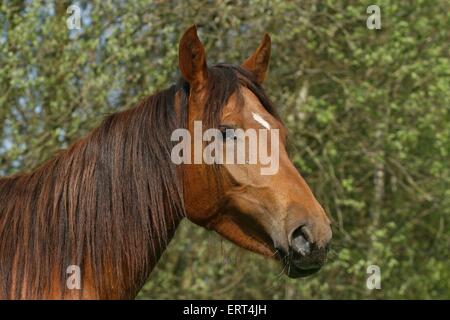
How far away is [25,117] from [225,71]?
5199mm

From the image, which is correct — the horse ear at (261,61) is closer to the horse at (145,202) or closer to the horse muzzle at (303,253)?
the horse at (145,202)

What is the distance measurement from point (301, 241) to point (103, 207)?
0.82 meters

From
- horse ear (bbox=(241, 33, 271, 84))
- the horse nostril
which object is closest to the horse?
the horse nostril

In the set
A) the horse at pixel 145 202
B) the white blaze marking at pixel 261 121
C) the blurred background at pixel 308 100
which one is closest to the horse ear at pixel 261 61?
the horse at pixel 145 202

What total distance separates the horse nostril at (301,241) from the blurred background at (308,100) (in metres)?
4.80

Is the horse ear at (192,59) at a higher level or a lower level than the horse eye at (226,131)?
higher

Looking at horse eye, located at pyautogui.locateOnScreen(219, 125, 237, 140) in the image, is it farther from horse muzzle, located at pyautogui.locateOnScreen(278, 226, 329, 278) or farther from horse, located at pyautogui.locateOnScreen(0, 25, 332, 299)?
horse muzzle, located at pyautogui.locateOnScreen(278, 226, 329, 278)

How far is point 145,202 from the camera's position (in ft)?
10.8

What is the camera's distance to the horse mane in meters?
3.20

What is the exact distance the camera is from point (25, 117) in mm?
8266

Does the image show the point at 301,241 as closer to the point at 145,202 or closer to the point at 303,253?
the point at 303,253

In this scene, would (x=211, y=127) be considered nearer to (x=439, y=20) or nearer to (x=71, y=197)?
(x=71, y=197)

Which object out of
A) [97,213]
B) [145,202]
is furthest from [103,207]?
[145,202]

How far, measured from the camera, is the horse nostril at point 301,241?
3.10 m
